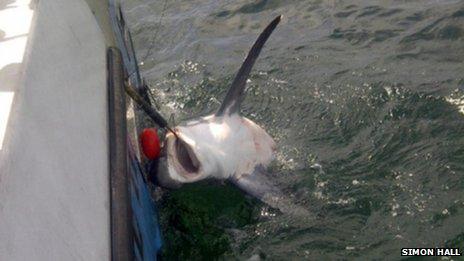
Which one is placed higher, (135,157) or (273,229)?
(135,157)

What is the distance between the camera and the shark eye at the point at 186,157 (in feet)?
11.6

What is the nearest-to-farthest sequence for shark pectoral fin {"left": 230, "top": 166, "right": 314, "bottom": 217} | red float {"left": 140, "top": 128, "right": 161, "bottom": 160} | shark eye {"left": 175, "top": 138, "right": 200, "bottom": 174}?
red float {"left": 140, "top": 128, "right": 161, "bottom": 160} → shark eye {"left": 175, "top": 138, "right": 200, "bottom": 174} → shark pectoral fin {"left": 230, "top": 166, "right": 314, "bottom": 217}

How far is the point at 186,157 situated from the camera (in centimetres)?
364

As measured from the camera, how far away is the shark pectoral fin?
383 cm

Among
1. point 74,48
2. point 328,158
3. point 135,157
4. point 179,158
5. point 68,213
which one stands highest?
point 74,48

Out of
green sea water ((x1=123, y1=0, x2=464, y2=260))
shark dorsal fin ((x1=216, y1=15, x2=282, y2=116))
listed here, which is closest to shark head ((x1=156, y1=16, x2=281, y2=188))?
shark dorsal fin ((x1=216, y1=15, x2=282, y2=116))

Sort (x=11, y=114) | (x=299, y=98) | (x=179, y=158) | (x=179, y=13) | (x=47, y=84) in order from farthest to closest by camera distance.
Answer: (x=179, y=13) < (x=299, y=98) < (x=179, y=158) < (x=47, y=84) < (x=11, y=114)

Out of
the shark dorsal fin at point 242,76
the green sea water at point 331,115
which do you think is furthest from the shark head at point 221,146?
the green sea water at point 331,115

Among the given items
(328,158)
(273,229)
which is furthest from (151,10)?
(273,229)

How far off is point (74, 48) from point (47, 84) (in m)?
0.51

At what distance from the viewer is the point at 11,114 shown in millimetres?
1887

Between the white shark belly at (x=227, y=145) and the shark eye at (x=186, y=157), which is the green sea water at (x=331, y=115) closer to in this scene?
the white shark belly at (x=227, y=145)

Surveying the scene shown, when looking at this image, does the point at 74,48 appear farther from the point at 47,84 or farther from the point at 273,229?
the point at 273,229

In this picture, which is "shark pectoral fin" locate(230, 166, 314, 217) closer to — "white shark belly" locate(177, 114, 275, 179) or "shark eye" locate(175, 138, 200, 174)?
"white shark belly" locate(177, 114, 275, 179)
